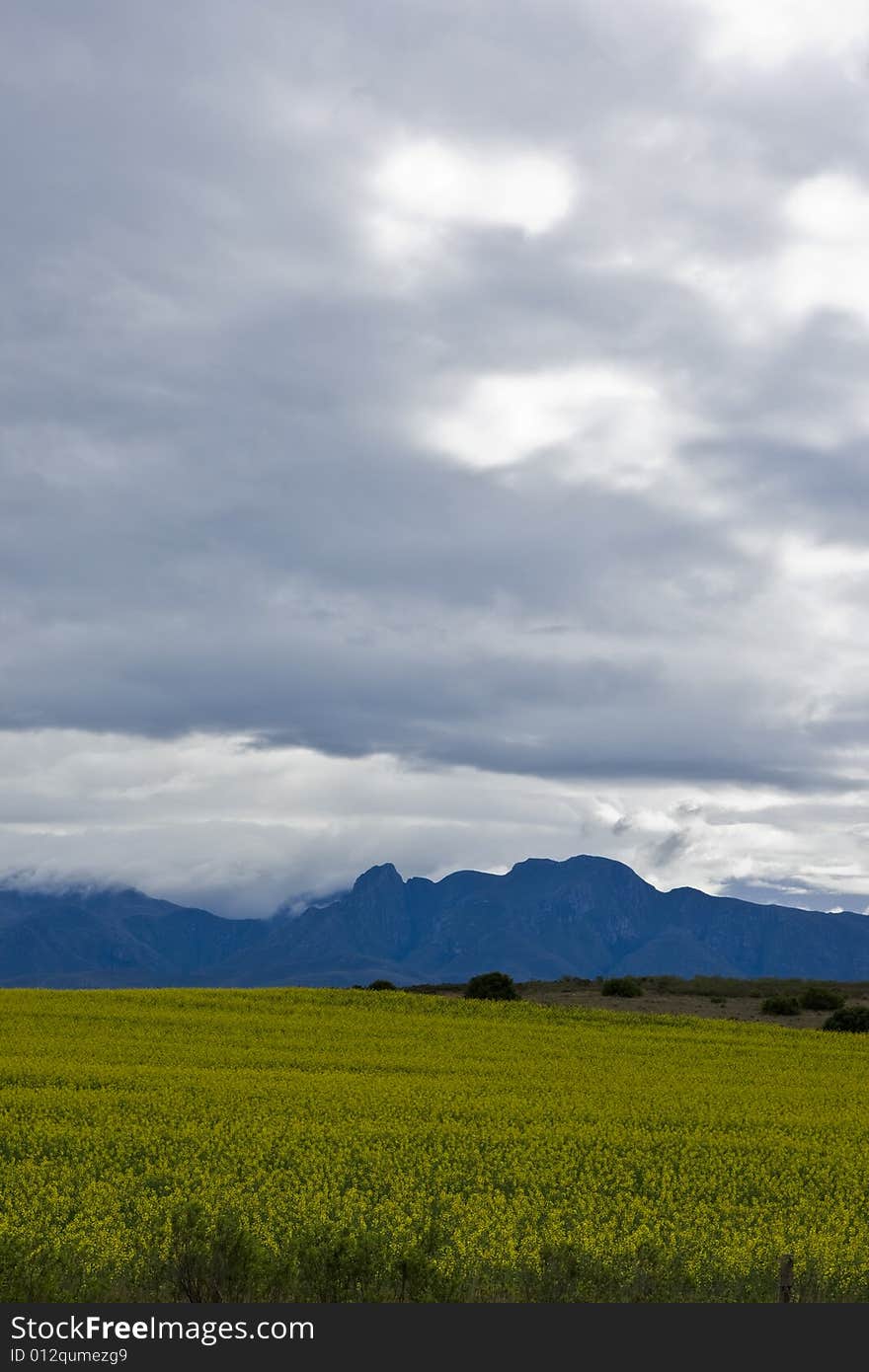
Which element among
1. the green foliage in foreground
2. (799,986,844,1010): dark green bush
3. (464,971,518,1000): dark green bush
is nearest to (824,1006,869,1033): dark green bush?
(799,986,844,1010): dark green bush

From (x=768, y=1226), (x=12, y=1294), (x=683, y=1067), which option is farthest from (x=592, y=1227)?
(x=683, y=1067)

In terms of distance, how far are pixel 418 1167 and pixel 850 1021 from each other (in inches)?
1552

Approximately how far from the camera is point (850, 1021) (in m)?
55.5

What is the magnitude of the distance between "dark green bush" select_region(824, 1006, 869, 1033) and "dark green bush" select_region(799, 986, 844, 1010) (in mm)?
5852

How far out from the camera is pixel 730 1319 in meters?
12.4

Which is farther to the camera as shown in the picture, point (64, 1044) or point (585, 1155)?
point (64, 1044)

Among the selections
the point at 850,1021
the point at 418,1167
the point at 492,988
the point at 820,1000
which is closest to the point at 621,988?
the point at 492,988

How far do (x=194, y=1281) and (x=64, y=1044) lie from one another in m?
26.0

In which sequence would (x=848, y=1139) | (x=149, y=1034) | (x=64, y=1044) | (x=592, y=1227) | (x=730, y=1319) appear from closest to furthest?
1. (x=730, y=1319)
2. (x=592, y=1227)
3. (x=848, y=1139)
4. (x=64, y=1044)
5. (x=149, y=1034)

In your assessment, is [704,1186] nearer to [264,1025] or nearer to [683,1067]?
[683,1067]

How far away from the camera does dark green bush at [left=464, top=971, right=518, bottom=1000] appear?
196 feet

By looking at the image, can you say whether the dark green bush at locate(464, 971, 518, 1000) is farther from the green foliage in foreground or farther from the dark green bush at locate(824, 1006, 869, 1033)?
the green foliage in foreground

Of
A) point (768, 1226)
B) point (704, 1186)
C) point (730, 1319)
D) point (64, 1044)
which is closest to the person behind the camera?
point (730, 1319)

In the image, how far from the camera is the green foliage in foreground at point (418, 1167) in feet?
48.5
